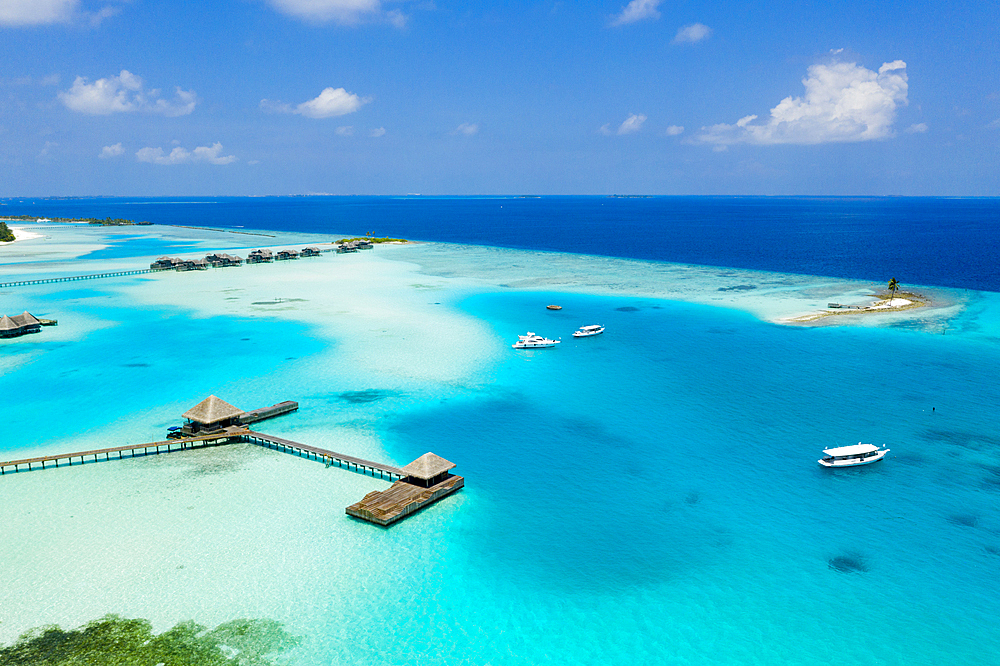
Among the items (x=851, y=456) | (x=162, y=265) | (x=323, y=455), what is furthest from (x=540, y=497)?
(x=162, y=265)

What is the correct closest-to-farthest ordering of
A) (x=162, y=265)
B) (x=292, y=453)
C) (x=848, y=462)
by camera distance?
(x=848, y=462), (x=292, y=453), (x=162, y=265)

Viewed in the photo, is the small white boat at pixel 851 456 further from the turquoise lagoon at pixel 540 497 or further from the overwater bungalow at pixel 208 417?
the overwater bungalow at pixel 208 417

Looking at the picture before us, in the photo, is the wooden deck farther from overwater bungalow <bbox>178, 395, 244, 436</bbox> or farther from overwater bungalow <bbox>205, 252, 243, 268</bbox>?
overwater bungalow <bbox>205, 252, 243, 268</bbox>

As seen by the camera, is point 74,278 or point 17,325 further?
point 74,278

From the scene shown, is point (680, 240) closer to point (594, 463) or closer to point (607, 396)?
point (607, 396)

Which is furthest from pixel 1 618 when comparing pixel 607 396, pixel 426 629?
pixel 607 396

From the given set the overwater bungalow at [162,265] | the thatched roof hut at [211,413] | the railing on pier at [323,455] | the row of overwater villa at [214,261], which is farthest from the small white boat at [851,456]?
the overwater bungalow at [162,265]

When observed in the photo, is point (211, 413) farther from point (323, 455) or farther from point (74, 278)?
point (74, 278)
